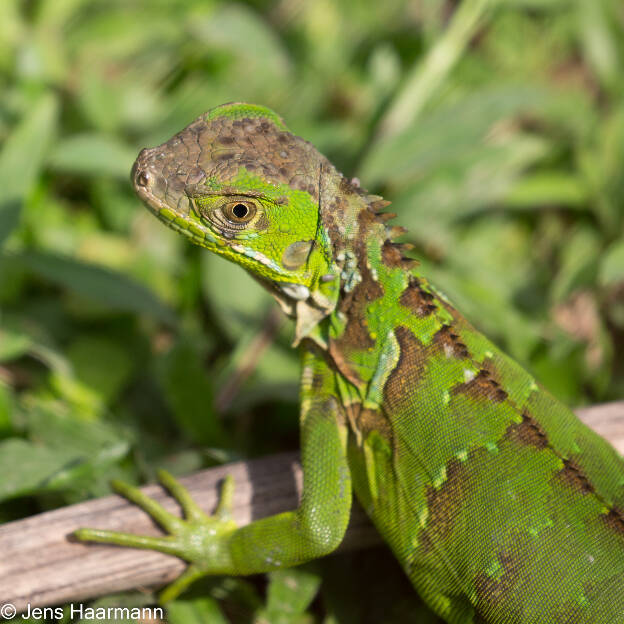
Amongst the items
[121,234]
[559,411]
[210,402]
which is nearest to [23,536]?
[210,402]

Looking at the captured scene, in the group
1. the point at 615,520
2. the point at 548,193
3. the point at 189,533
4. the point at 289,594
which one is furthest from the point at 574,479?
the point at 548,193

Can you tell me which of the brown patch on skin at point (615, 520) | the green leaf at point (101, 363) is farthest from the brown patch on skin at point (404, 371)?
the green leaf at point (101, 363)

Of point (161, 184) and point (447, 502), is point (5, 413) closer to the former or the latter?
point (161, 184)

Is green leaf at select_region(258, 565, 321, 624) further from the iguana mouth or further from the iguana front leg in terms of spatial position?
the iguana mouth

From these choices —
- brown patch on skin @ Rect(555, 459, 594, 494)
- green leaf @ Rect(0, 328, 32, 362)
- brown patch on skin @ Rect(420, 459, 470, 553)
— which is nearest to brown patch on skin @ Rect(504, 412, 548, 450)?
brown patch on skin @ Rect(555, 459, 594, 494)

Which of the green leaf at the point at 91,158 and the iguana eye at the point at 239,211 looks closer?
the iguana eye at the point at 239,211

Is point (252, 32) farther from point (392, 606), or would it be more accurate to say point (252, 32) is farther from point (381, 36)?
point (392, 606)

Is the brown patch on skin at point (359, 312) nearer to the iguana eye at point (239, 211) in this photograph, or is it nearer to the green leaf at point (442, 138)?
the iguana eye at point (239, 211)
